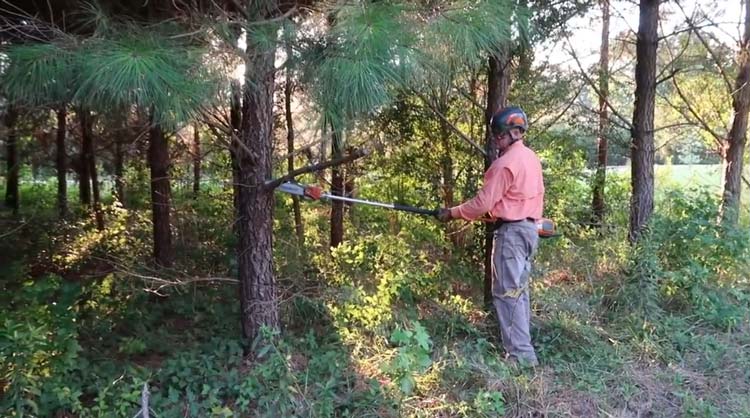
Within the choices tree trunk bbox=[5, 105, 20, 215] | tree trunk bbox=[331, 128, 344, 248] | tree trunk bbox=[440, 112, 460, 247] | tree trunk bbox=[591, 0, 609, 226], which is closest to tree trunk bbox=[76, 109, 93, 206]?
tree trunk bbox=[5, 105, 20, 215]

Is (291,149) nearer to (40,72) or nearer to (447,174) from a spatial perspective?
(447,174)

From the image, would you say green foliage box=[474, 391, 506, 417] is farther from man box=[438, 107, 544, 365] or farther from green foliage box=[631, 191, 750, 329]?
green foliage box=[631, 191, 750, 329]

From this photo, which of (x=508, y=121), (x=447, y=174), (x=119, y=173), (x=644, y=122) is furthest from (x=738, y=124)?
(x=119, y=173)

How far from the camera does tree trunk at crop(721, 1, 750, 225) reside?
6191 mm

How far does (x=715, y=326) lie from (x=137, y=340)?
165 inches

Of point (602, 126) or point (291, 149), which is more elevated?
point (602, 126)

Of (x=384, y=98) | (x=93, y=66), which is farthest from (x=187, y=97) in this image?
(x=384, y=98)

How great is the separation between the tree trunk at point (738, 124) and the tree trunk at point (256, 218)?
17.1 ft

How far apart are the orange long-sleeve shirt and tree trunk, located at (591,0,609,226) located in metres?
2.39

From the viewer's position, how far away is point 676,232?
4.61 m

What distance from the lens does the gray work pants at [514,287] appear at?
3539mm

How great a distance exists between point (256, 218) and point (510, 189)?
65.1 inches

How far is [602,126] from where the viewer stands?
615 cm

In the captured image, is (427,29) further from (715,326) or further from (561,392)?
(715,326)
